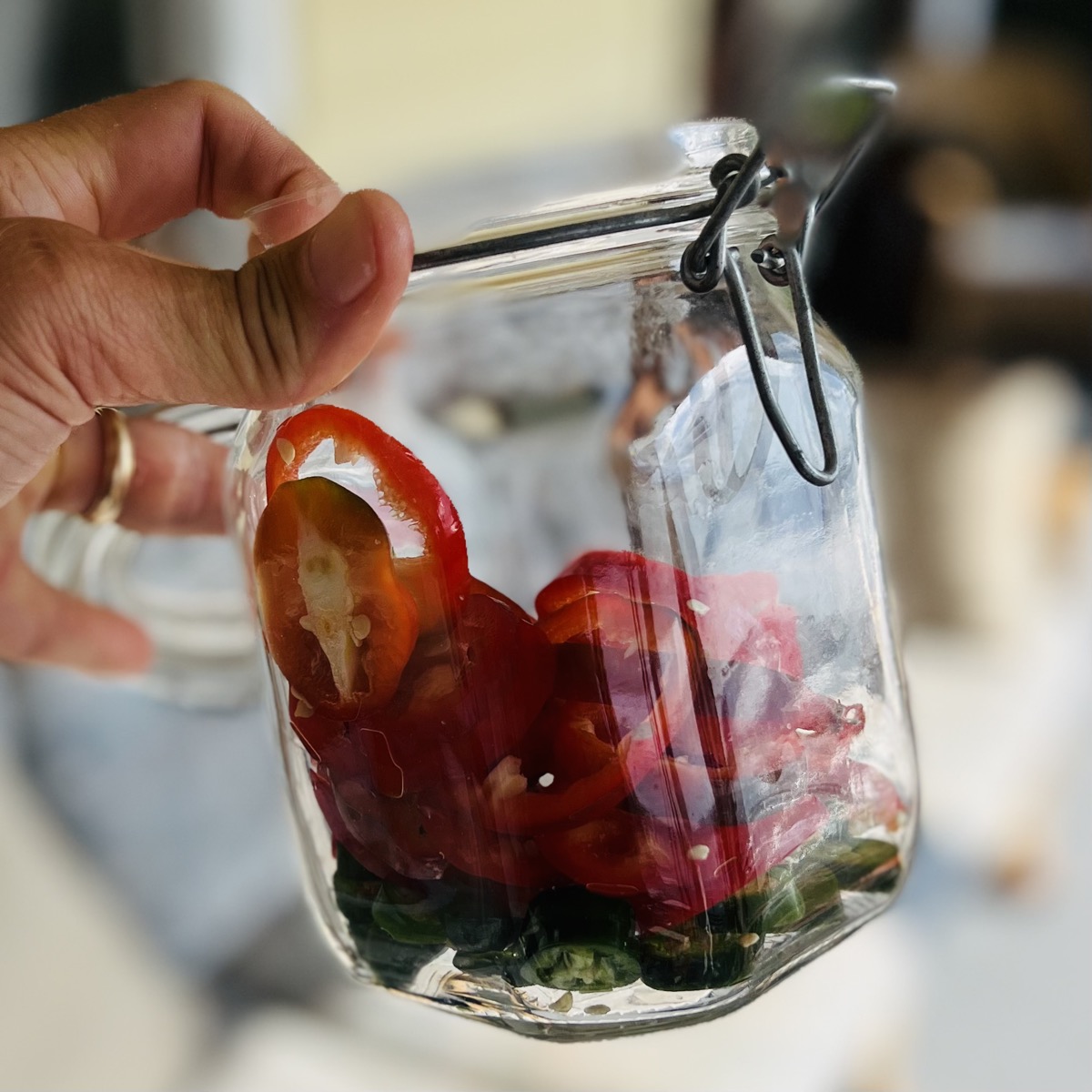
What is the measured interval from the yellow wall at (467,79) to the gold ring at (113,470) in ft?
2.30

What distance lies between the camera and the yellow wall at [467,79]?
1.30 meters

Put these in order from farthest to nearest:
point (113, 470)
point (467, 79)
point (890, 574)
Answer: point (467, 79), point (113, 470), point (890, 574)

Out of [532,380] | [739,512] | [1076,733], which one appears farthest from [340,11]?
[1076,733]

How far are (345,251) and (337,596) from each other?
94 mm

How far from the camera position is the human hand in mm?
315

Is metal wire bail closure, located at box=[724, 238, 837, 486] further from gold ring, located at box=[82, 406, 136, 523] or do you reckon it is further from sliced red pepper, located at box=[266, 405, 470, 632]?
gold ring, located at box=[82, 406, 136, 523]

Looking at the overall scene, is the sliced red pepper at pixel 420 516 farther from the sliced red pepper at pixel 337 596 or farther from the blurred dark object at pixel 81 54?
the blurred dark object at pixel 81 54

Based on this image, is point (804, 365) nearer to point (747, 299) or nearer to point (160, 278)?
point (747, 299)

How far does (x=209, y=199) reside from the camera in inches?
18.1

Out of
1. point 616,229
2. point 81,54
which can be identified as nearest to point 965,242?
point 81,54

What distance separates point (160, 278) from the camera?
Result: 325 mm

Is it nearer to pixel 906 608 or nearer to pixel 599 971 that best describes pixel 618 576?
pixel 599 971

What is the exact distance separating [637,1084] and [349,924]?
638 millimetres

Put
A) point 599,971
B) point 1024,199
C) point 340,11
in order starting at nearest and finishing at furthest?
point 599,971 → point 340,11 → point 1024,199
